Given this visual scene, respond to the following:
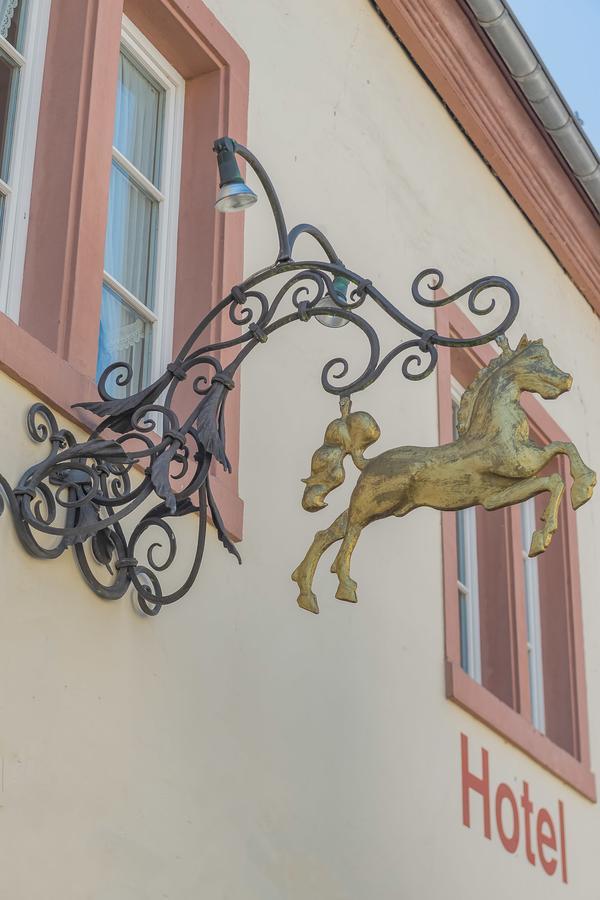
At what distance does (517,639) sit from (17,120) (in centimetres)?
342

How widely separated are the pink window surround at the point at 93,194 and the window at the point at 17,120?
26 mm

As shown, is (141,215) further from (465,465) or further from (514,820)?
(514,820)

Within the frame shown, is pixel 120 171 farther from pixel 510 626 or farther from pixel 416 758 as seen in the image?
pixel 510 626

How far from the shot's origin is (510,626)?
Result: 7195 millimetres

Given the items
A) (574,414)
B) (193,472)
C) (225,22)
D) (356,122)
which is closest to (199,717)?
(193,472)

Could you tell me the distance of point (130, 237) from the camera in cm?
520

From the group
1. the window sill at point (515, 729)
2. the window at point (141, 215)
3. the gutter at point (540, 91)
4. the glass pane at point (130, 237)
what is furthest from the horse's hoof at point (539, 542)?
→ the gutter at point (540, 91)

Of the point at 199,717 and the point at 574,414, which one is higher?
the point at 574,414

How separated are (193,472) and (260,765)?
84 cm

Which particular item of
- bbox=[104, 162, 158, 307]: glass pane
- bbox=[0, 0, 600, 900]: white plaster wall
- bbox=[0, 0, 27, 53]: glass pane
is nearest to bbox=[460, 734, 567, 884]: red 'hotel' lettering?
bbox=[0, 0, 600, 900]: white plaster wall

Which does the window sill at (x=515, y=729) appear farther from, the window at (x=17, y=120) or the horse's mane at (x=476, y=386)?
the window at (x=17, y=120)

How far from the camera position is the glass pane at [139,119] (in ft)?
17.5

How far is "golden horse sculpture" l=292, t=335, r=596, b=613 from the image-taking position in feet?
12.9

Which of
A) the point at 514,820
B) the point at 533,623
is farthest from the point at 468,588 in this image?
the point at 514,820
